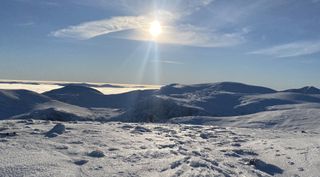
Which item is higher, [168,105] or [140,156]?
[140,156]

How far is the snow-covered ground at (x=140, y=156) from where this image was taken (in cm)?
1048

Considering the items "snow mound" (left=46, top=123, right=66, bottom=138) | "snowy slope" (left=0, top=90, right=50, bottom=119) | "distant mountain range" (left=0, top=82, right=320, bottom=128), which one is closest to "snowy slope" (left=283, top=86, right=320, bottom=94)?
"distant mountain range" (left=0, top=82, right=320, bottom=128)

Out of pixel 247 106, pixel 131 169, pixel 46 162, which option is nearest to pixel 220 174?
pixel 131 169

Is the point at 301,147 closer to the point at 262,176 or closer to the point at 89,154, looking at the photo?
the point at 262,176

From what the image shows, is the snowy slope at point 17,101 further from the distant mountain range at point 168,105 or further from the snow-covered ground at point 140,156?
the snow-covered ground at point 140,156

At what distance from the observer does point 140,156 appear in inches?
504

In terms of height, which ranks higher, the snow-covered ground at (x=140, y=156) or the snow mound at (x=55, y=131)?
the snow mound at (x=55, y=131)

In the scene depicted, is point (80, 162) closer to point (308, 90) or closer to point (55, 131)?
point (55, 131)

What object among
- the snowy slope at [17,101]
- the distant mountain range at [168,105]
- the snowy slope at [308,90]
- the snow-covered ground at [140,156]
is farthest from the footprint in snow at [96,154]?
the snowy slope at [308,90]

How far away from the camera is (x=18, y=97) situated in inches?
6663

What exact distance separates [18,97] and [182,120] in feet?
458

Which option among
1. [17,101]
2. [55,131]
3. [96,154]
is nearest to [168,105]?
[17,101]

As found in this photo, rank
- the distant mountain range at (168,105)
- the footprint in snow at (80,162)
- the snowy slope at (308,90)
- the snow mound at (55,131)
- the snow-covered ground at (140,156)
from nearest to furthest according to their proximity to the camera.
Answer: the snow-covered ground at (140,156) → the footprint in snow at (80,162) → the snow mound at (55,131) → the distant mountain range at (168,105) → the snowy slope at (308,90)

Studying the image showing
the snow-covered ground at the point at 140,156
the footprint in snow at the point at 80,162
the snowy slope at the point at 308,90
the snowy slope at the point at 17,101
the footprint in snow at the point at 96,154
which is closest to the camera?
the snow-covered ground at the point at 140,156
